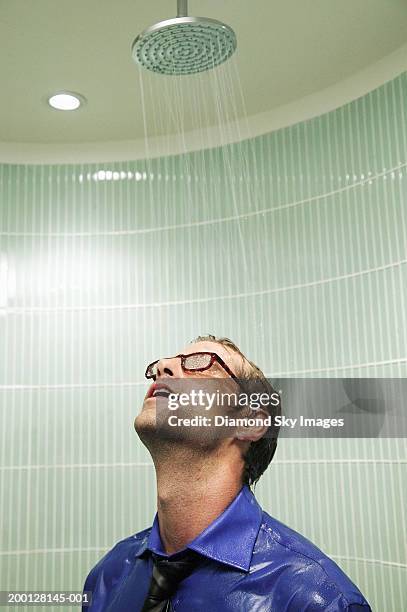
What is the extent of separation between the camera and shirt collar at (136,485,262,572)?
0.87m

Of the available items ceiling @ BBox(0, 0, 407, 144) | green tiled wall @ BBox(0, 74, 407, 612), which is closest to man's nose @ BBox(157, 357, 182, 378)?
green tiled wall @ BBox(0, 74, 407, 612)

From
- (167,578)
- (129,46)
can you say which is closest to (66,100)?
(129,46)

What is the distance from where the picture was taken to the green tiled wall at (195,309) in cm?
157

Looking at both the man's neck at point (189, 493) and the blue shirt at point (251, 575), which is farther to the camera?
the man's neck at point (189, 493)

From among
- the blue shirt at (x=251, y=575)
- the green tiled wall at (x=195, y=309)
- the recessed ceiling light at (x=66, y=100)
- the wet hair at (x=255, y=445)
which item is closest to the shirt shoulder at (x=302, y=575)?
the blue shirt at (x=251, y=575)

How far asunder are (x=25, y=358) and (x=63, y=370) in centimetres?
11

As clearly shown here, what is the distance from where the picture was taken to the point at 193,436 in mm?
988

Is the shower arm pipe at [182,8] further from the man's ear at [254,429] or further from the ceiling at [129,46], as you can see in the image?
the man's ear at [254,429]

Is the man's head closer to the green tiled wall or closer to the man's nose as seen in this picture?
the man's nose

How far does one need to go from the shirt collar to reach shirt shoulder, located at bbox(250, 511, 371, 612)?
0.01 meters

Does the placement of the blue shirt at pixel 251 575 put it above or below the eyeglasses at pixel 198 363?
below

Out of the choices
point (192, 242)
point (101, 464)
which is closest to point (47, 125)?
point (192, 242)

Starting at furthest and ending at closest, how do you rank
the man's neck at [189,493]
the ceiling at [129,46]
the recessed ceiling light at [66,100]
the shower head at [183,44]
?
the recessed ceiling light at [66,100] < the ceiling at [129,46] < the shower head at [183,44] < the man's neck at [189,493]

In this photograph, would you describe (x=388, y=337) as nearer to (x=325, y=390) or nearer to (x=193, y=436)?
(x=325, y=390)
